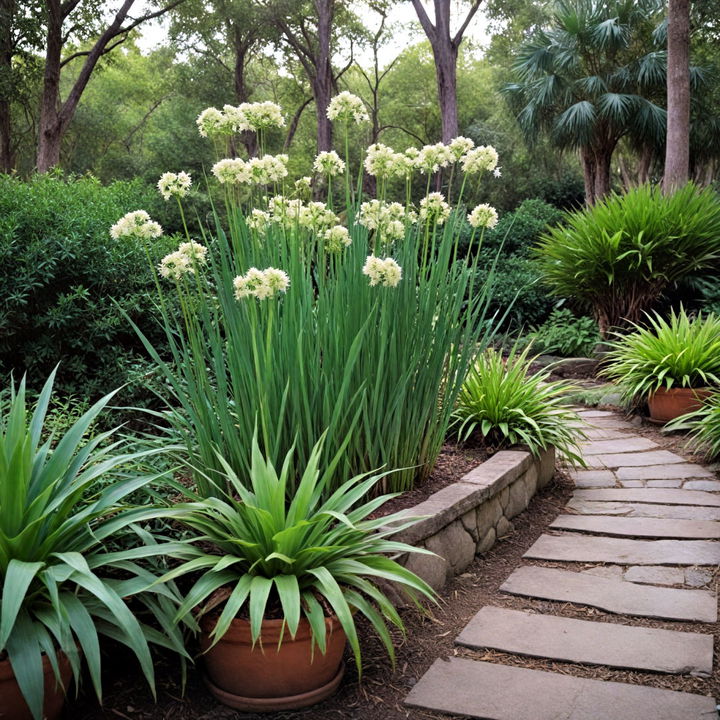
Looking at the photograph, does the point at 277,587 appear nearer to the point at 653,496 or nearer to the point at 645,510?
the point at 645,510

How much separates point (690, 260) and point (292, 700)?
709 cm

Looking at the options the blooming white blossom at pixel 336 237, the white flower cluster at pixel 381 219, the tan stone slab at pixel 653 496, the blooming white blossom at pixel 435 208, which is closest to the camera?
the blooming white blossom at pixel 336 237

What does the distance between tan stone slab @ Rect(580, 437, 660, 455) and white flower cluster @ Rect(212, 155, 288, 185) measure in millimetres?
3086

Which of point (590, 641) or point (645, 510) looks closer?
point (590, 641)

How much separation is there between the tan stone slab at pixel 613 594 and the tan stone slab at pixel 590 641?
0.46 feet

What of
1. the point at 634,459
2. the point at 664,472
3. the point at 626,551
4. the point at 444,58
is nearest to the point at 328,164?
the point at 626,551

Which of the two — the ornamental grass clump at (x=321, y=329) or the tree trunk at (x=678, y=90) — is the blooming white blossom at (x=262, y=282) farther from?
the tree trunk at (x=678, y=90)

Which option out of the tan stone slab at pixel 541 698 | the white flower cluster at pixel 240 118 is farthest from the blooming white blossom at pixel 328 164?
the tan stone slab at pixel 541 698

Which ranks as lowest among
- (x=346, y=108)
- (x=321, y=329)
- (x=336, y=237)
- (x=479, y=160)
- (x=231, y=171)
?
(x=321, y=329)

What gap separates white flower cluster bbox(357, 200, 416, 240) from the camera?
2.96 meters

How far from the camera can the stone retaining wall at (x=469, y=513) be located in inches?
105

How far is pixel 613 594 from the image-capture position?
2734 mm

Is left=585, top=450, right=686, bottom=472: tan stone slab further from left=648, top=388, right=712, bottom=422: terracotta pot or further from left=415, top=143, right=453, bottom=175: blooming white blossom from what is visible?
left=415, top=143, right=453, bottom=175: blooming white blossom

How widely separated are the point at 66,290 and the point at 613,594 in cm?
328
